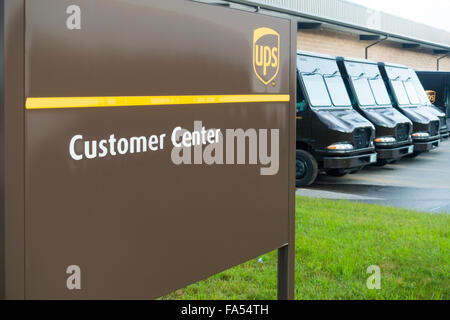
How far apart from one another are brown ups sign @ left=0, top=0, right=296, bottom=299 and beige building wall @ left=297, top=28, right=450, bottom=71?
1728cm

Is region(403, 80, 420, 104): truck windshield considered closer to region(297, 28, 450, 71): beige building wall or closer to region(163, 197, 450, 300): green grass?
region(297, 28, 450, 71): beige building wall

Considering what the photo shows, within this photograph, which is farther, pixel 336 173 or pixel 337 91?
pixel 337 91

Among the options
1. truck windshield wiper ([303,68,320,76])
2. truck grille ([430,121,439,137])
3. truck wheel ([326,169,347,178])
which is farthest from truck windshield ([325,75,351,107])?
truck grille ([430,121,439,137])

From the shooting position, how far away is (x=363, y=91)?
13703 mm

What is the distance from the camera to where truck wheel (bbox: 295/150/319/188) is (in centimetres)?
1112

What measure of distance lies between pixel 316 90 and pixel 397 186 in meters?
2.34

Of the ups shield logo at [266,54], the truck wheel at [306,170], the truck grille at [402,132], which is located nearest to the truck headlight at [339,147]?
the truck wheel at [306,170]

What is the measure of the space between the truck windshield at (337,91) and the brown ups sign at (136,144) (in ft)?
28.8

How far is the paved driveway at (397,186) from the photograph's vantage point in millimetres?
9594

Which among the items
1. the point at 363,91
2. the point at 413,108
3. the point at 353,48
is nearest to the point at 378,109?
the point at 363,91

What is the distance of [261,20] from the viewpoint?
3279 millimetres

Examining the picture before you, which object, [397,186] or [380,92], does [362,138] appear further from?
[380,92]

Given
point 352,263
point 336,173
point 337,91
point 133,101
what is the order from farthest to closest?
point 337,91
point 336,173
point 352,263
point 133,101

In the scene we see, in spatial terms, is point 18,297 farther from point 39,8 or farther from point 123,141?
point 39,8
